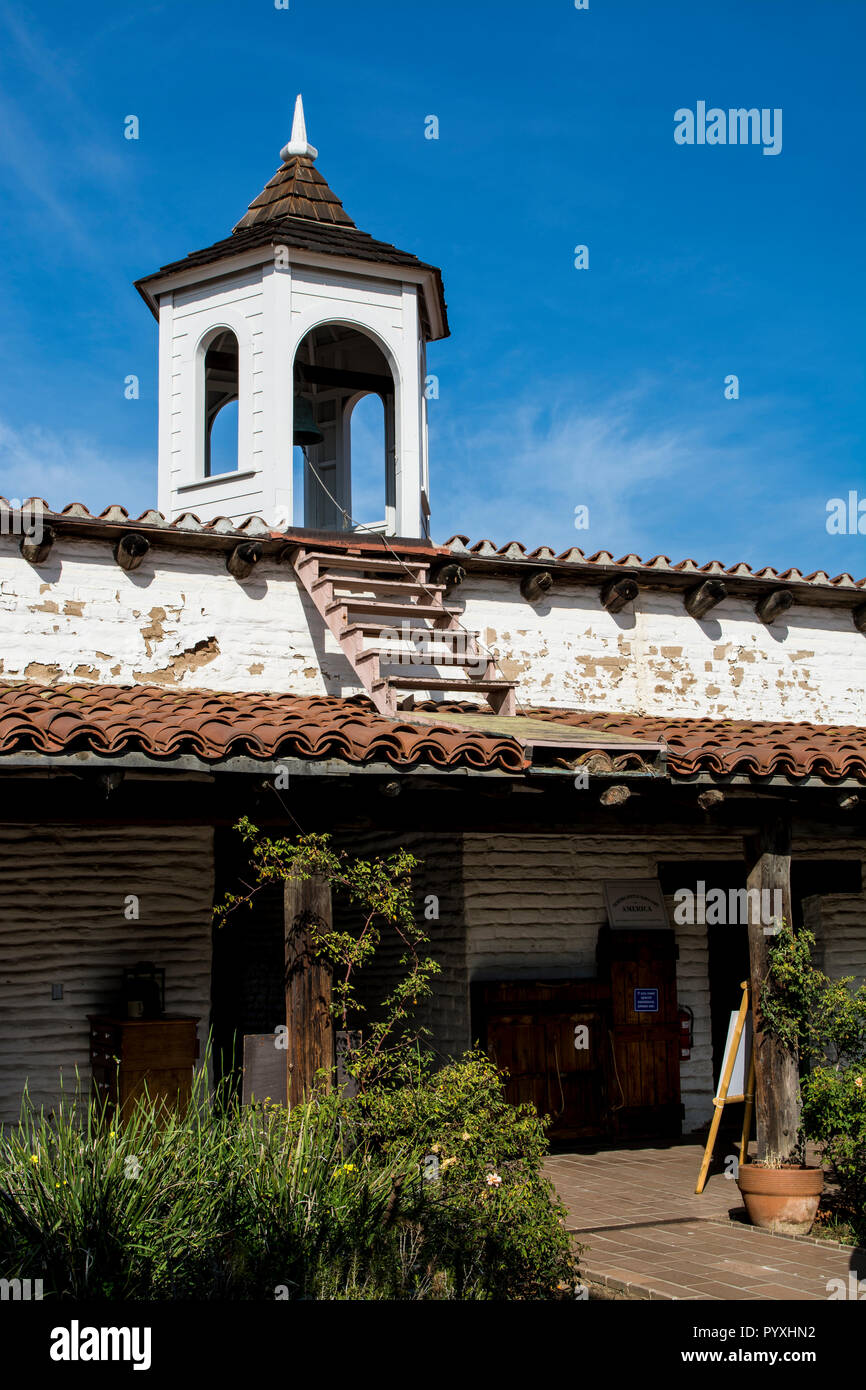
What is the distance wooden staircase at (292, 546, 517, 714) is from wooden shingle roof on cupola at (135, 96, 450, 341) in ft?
8.14

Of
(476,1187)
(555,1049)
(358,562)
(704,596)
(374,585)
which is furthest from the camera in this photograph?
(704,596)

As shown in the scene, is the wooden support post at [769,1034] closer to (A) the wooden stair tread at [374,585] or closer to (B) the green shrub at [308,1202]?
(B) the green shrub at [308,1202]

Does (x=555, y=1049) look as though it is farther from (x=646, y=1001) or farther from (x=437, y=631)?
(x=437, y=631)

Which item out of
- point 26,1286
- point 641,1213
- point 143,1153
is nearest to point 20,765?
point 143,1153

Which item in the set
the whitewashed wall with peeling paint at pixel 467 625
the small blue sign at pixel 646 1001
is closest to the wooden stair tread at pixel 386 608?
the whitewashed wall with peeling paint at pixel 467 625

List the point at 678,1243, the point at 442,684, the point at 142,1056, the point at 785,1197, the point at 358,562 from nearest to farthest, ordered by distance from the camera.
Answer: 1. the point at 678,1243
2. the point at 785,1197
3. the point at 142,1056
4. the point at 442,684
5. the point at 358,562

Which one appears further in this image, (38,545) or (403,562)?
(403,562)

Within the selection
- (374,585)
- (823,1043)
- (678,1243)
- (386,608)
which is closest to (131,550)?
(374,585)

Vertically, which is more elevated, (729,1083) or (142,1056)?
(142,1056)

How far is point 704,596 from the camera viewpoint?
11.5 m

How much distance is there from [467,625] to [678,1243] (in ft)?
17.4
